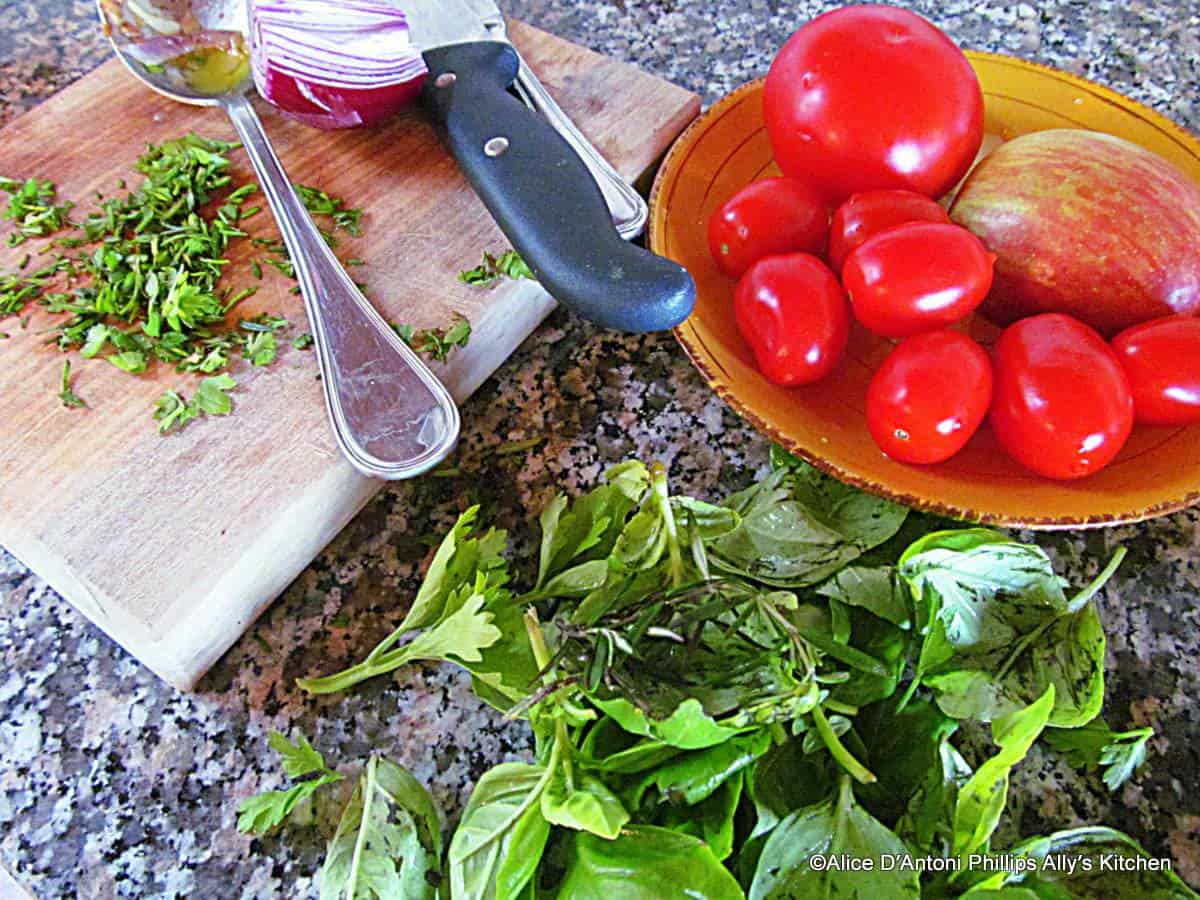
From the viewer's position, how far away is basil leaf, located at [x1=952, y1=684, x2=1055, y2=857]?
0.45 m

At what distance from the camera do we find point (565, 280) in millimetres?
704

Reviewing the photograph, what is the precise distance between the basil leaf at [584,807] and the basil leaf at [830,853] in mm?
78

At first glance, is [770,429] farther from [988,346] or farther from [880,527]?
[988,346]

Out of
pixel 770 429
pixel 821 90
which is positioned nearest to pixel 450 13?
pixel 821 90

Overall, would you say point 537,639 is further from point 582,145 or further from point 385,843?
point 582,145

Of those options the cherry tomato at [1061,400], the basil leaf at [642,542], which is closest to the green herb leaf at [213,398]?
the basil leaf at [642,542]

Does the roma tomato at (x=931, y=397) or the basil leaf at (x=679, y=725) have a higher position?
the basil leaf at (x=679, y=725)

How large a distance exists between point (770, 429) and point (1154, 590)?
31 centimetres

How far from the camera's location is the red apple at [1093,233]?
730 mm

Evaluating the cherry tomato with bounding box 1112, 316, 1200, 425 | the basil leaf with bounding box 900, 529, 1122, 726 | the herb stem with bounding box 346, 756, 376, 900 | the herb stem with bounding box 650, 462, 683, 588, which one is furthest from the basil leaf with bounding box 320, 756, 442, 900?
the cherry tomato with bounding box 1112, 316, 1200, 425

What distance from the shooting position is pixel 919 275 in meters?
0.68

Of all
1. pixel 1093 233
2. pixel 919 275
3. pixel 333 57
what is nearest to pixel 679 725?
pixel 919 275

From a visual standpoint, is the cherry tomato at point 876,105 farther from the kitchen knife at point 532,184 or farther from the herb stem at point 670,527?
the herb stem at point 670,527

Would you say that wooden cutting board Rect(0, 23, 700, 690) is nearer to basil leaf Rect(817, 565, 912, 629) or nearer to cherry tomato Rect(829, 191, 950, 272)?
cherry tomato Rect(829, 191, 950, 272)
